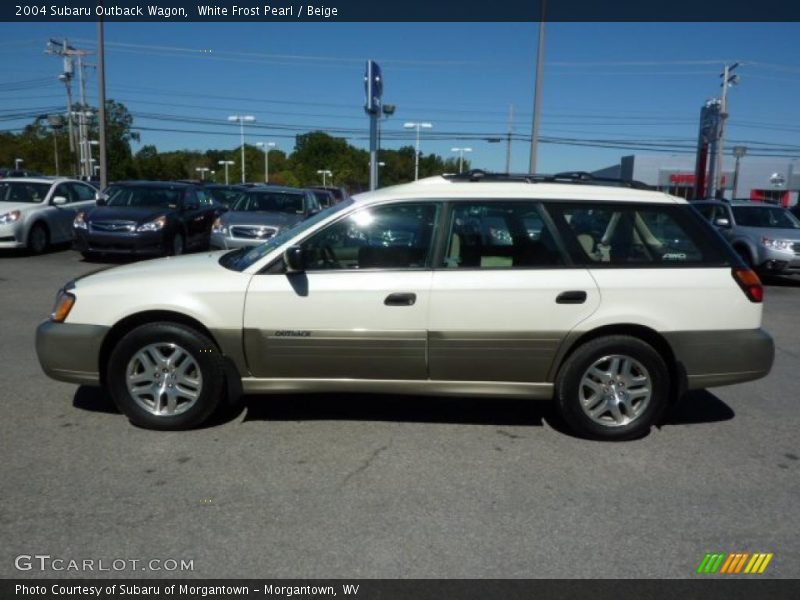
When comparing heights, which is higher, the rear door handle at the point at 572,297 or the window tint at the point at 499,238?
the window tint at the point at 499,238

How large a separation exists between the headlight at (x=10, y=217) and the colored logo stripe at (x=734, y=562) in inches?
570

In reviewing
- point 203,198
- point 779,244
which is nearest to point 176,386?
point 779,244

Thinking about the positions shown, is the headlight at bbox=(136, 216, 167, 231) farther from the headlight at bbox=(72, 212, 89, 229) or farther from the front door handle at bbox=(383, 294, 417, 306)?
the front door handle at bbox=(383, 294, 417, 306)

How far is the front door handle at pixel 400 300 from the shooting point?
176 inches

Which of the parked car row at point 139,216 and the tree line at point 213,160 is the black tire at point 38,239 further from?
the tree line at point 213,160

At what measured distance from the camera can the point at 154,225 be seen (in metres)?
13.3

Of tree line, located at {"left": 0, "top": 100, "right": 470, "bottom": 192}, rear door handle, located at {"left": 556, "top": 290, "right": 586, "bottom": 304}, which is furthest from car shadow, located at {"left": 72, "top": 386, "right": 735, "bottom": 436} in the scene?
tree line, located at {"left": 0, "top": 100, "right": 470, "bottom": 192}

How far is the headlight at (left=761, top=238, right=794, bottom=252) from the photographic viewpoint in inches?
517

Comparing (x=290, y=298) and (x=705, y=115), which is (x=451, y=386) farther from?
(x=705, y=115)

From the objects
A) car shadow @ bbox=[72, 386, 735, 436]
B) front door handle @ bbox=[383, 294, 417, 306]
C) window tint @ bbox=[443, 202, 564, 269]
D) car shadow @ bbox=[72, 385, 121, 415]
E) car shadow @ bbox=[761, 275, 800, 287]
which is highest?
window tint @ bbox=[443, 202, 564, 269]

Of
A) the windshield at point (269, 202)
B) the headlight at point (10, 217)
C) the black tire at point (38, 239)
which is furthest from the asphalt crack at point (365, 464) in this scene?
the black tire at point (38, 239)

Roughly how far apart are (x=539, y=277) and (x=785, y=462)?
6.30 ft

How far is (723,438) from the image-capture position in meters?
4.79

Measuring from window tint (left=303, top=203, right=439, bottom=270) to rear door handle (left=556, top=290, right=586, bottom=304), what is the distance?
921 millimetres
